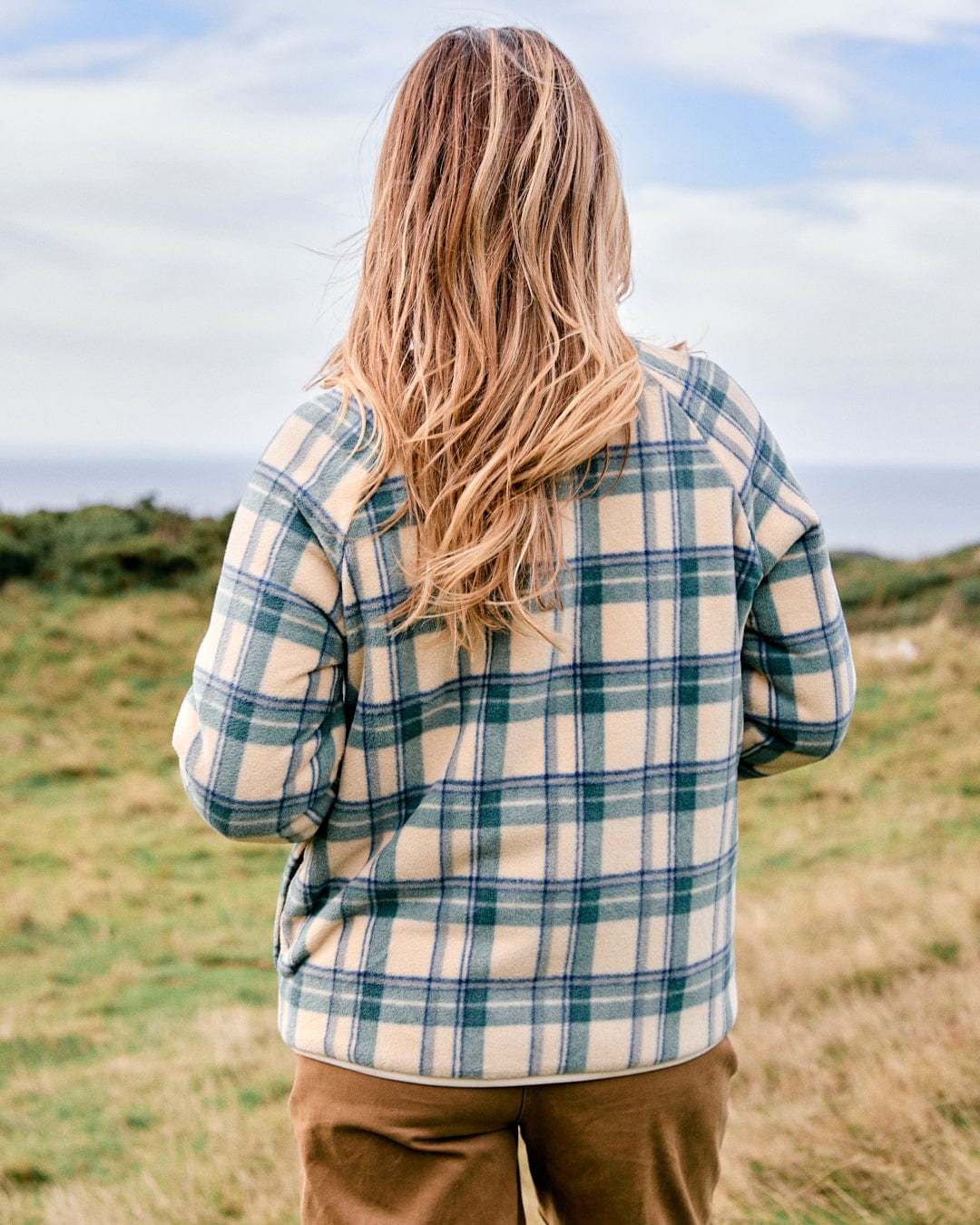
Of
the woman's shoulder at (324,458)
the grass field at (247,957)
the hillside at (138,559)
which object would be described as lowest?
the grass field at (247,957)

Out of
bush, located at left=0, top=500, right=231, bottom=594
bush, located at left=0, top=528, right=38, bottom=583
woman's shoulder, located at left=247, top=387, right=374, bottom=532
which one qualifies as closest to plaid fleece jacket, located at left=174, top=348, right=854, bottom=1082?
woman's shoulder, located at left=247, top=387, right=374, bottom=532

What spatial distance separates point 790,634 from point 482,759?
0.42 metres

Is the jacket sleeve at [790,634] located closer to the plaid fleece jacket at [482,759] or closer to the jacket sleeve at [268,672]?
the plaid fleece jacket at [482,759]

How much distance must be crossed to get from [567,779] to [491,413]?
0.40 meters

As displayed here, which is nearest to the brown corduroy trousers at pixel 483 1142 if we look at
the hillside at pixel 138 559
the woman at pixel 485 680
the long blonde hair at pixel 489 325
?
the woman at pixel 485 680

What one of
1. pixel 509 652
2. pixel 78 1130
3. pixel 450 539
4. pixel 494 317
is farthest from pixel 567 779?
pixel 78 1130

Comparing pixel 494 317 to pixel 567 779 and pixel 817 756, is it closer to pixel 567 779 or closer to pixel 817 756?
pixel 567 779

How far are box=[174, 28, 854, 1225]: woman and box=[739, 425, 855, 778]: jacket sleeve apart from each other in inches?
2.0

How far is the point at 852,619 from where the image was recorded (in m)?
11.4

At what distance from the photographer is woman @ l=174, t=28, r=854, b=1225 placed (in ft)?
3.64

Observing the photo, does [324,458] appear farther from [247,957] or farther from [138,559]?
[138,559]

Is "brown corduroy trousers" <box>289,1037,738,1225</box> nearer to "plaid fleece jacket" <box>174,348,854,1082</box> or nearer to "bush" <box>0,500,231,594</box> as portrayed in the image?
"plaid fleece jacket" <box>174,348,854,1082</box>

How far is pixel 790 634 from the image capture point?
1.29 metres

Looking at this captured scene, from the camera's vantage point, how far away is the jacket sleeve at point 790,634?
1.26m
